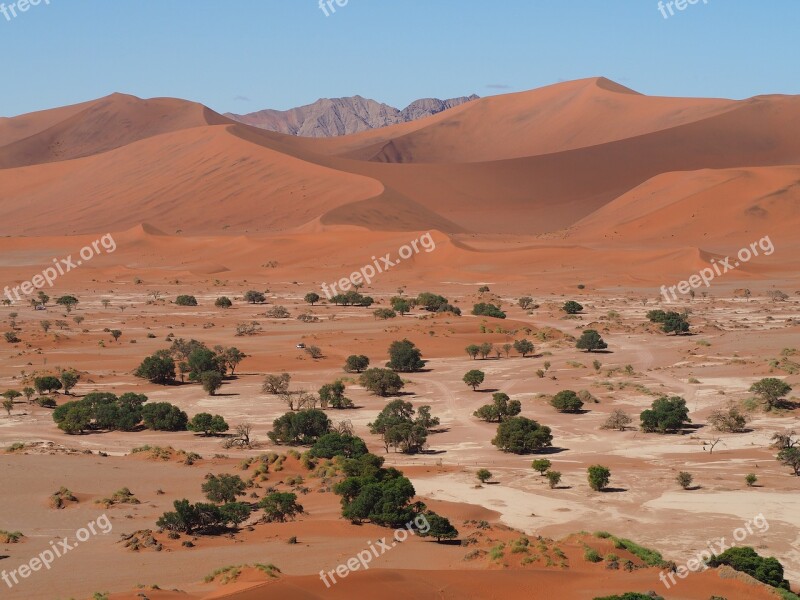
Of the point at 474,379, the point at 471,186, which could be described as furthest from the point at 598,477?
the point at 471,186

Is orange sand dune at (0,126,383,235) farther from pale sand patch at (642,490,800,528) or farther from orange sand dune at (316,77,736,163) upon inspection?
pale sand patch at (642,490,800,528)

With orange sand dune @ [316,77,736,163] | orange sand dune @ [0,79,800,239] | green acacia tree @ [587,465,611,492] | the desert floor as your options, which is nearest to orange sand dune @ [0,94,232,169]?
orange sand dune @ [0,79,800,239]

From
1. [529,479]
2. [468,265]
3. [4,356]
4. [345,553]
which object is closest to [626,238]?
[468,265]

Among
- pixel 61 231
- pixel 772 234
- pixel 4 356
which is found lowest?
pixel 772 234

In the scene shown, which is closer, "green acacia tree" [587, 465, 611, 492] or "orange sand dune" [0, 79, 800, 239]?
"green acacia tree" [587, 465, 611, 492]

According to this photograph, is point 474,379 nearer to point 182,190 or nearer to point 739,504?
point 739,504

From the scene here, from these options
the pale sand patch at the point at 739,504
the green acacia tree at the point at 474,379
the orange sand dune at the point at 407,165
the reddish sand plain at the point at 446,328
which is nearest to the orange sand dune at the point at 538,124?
the orange sand dune at the point at 407,165

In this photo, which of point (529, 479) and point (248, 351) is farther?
point (248, 351)

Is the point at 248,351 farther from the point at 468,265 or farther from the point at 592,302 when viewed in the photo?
the point at 468,265

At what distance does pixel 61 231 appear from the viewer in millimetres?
118750

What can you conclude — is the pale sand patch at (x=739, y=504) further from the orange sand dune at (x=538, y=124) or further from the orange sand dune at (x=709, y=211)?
the orange sand dune at (x=538, y=124)

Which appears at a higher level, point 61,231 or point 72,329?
point 61,231

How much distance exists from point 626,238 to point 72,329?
212 ft

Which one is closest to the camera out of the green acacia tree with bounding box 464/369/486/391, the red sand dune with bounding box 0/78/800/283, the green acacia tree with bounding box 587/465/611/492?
the green acacia tree with bounding box 587/465/611/492
